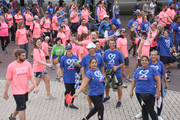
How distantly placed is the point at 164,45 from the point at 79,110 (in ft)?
13.2

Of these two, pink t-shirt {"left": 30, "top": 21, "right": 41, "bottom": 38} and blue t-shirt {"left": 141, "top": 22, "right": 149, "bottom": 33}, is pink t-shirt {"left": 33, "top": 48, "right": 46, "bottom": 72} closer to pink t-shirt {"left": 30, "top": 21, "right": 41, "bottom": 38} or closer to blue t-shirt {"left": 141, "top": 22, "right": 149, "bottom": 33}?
pink t-shirt {"left": 30, "top": 21, "right": 41, "bottom": 38}

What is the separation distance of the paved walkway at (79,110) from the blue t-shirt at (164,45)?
1545mm

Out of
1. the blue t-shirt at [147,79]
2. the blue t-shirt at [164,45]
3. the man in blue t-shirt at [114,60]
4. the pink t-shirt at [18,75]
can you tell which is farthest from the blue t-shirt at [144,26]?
the pink t-shirt at [18,75]

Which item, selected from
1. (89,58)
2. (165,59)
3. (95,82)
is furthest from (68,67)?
(165,59)

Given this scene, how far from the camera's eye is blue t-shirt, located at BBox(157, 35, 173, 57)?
10891 millimetres

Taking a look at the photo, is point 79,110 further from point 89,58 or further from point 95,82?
point 95,82

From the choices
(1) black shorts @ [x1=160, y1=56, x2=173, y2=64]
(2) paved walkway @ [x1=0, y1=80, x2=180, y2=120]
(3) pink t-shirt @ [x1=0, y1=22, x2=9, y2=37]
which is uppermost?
(3) pink t-shirt @ [x1=0, y1=22, x2=9, y2=37]

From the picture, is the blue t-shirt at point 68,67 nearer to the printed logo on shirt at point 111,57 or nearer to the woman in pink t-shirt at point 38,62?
the woman in pink t-shirt at point 38,62

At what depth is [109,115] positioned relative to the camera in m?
8.38

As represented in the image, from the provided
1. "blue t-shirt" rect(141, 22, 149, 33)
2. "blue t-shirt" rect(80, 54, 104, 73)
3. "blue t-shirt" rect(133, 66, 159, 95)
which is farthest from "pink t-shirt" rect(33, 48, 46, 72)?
"blue t-shirt" rect(141, 22, 149, 33)

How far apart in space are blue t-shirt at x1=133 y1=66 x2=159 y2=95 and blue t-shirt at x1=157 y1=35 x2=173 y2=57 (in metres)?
4.01

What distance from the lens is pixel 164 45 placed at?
1096 cm

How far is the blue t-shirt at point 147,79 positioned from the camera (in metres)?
7.09

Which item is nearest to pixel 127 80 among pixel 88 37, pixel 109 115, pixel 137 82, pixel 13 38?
pixel 88 37
